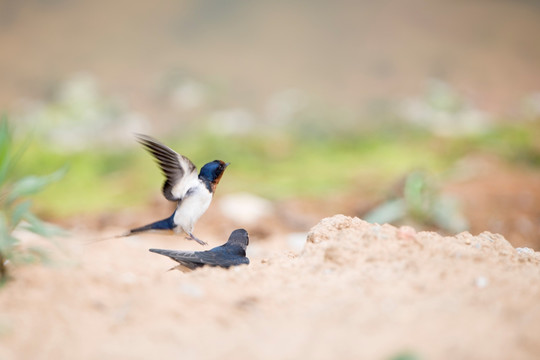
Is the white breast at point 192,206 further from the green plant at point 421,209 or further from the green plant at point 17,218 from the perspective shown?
the green plant at point 421,209

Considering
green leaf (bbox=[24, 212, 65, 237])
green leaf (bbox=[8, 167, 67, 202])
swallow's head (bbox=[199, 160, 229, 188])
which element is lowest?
green leaf (bbox=[24, 212, 65, 237])

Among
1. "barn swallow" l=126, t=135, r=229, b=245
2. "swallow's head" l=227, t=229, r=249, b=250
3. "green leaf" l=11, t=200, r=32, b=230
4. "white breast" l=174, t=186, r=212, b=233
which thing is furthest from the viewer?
"swallow's head" l=227, t=229, r=249, b=250

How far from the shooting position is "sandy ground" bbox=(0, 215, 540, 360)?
2.09m

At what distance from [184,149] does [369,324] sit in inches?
416

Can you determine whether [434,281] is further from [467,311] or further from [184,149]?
[184,149]

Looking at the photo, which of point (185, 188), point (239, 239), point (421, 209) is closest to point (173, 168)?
point (185, 188)

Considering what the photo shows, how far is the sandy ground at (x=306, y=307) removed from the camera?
209 centimetres

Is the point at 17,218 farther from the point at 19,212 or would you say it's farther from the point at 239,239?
the point at 239,239

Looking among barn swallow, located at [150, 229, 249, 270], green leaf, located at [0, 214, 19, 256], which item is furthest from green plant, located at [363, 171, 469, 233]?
green leaf, located at [0, 214, 19, 256]

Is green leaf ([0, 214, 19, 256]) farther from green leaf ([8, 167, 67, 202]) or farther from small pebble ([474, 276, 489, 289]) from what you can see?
small pebble ([474, 276, 489, 289])

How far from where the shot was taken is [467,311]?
2289mm

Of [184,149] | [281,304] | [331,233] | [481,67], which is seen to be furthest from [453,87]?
[281,304]

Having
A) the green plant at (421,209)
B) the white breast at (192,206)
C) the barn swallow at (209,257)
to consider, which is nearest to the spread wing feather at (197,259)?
the barn swallow at (209,257)

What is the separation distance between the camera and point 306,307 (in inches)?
99.5
